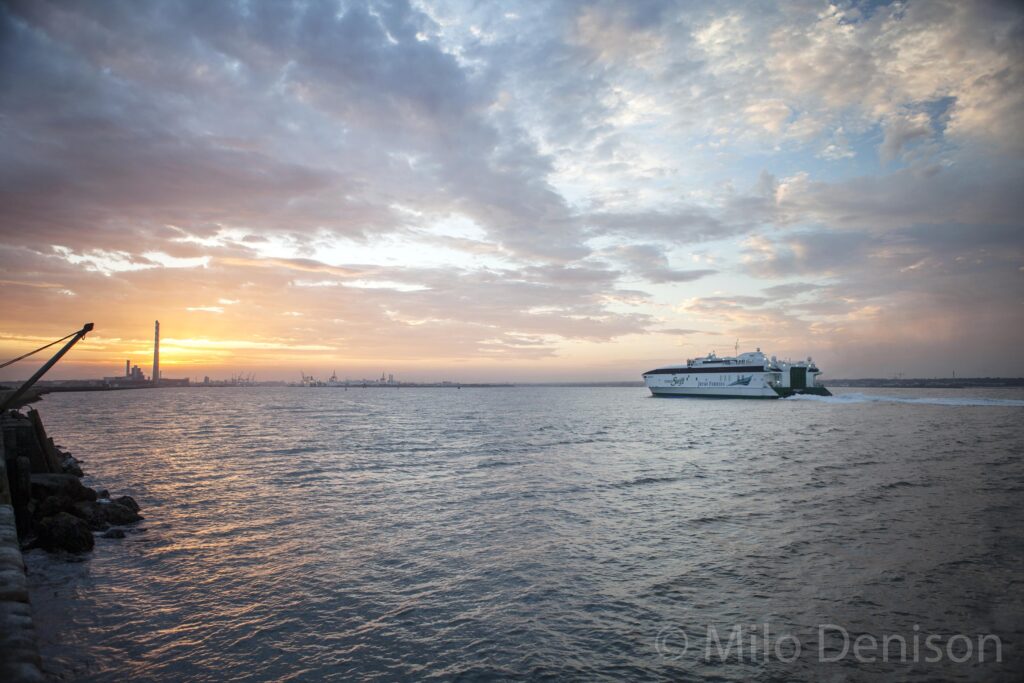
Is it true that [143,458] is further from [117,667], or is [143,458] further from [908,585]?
[908,585]

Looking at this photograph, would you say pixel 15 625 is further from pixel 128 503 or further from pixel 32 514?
pixel 128 503

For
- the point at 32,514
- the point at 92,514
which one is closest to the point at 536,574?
the point at 92,514

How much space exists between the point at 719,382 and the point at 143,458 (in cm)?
11802

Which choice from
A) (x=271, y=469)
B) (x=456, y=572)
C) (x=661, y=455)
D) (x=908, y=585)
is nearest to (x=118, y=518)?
(x=271, y=469)

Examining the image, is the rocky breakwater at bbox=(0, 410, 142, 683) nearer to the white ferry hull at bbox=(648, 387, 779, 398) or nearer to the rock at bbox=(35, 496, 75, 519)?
the rock at bbox=(35, 496, 75, 519)

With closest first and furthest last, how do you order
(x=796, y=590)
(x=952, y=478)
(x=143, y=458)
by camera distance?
(x=796, y=590) → (x=952, y=478) → (x=143, y=458)

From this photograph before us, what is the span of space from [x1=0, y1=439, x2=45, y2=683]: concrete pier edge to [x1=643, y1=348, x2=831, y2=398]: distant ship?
12580 centimetres

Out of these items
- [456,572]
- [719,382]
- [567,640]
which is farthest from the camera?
[719,382]

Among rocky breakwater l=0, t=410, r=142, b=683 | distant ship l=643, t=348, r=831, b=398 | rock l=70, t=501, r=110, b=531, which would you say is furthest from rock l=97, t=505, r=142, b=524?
distant ship l=643, t=348, r=831, b=398

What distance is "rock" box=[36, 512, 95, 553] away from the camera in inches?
584

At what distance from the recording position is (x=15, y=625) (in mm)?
6723

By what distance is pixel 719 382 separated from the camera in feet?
404

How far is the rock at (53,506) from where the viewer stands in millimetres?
16781

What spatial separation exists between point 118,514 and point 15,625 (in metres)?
13.9
